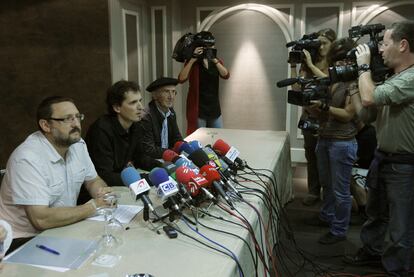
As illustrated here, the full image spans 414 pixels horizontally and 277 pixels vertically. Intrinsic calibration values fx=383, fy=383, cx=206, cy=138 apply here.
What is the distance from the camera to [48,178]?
1.66 metres

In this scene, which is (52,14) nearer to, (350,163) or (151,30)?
(151,30)

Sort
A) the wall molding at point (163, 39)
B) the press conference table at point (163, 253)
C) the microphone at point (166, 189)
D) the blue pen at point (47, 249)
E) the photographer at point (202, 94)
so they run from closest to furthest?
the press conference table at point (163, 253) → the blue pen at point (47, 249) → the microphone at point (166, 189) → the photographer at point (202, 94) → the wall molding at point (163, 39)

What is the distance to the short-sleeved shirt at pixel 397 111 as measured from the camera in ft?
6.14

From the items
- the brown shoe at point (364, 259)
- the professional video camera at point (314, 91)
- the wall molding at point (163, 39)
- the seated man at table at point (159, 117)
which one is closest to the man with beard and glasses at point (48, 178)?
the seated man at table at point (159, 117)

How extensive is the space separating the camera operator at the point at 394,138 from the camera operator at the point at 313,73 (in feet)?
1.98

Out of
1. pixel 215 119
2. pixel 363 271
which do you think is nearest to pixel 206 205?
pixel 363 271

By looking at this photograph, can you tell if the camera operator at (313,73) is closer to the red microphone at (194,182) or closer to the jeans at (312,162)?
the jeans at (312,162)

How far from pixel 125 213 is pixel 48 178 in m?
0.38

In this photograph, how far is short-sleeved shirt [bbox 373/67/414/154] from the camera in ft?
6.14

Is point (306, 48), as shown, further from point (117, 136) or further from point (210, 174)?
point (210, 174)

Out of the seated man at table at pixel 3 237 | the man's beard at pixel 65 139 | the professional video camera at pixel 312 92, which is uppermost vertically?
the professional video camera at pixel 312 92

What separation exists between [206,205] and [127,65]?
9.60ft

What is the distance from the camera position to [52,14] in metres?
3.94

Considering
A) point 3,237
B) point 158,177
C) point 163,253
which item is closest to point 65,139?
point 158,177
